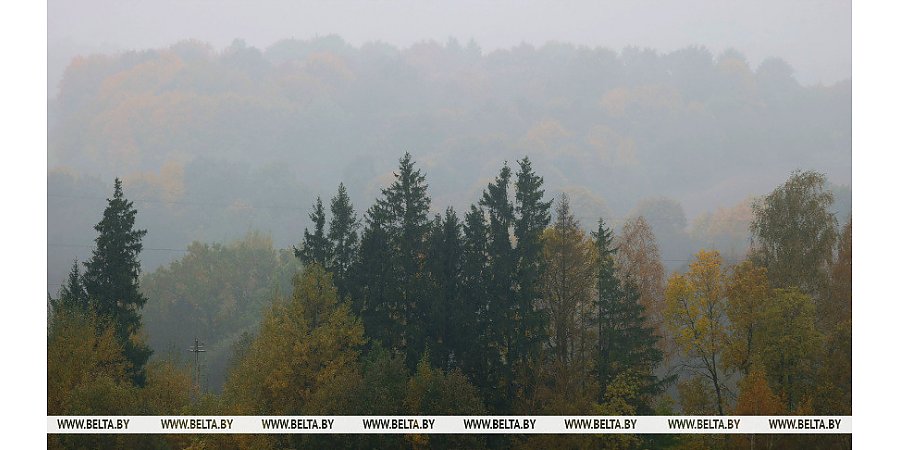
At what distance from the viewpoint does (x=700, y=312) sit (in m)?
55.8

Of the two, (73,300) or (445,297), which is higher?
(445,297)

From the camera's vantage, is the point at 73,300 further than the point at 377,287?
Yes

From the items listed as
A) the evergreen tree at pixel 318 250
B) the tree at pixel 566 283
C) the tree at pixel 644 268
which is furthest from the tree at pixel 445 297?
the tree at pixel 644 268

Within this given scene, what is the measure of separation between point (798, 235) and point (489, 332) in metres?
20.6

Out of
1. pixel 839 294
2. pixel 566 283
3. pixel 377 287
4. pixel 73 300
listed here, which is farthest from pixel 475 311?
pixel 73 300

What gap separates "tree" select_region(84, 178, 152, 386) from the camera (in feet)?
183

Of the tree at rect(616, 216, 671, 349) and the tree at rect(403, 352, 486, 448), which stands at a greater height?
the tree at rect(616, 216, 671, 349)

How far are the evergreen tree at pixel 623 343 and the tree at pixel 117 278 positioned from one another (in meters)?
27.5

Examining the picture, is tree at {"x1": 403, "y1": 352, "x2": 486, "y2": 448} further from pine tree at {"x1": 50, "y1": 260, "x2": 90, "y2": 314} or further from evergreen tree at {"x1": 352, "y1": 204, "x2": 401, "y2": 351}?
pine tree at {"x1": 50, "y1": 260, "x2": 90, "y2": 314}

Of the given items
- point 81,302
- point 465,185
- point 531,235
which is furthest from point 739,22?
point 81,302

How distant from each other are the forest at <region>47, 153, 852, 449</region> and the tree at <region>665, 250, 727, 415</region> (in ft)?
0.39

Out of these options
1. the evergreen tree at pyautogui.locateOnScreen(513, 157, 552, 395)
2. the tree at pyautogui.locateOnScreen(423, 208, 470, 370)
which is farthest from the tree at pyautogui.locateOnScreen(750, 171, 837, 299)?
the tree at pyautogui.locateOnScreen(423, 208, 470, 370)

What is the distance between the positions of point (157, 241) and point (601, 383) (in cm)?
12020

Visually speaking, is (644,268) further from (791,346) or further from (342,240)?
(342,240)
